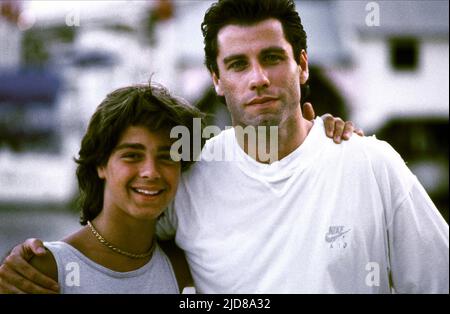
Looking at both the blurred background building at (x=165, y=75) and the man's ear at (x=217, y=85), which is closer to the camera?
the man's ear at (x=217, y=85)

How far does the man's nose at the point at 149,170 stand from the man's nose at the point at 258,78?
0.51 m

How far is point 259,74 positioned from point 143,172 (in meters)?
0.62

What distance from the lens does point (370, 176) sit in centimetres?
226

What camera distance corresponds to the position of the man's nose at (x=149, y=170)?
87.2 inches

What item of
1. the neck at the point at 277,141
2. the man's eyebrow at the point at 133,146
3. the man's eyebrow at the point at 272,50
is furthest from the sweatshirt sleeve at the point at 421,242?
the man's eyebrow at the point at 133,146

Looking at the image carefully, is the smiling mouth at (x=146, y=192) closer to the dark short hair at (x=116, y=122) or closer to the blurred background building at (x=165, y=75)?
the dark short hair at (x=116, y=122)

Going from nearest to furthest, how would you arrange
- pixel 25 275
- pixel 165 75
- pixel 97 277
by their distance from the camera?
pixel 25 275 < pixel 97 277 < pixel 165 75

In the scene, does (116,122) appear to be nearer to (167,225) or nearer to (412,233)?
(167,225)

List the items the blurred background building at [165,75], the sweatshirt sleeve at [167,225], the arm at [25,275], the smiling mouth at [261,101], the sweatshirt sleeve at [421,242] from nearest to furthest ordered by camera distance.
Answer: the arm at [25,275], the sweatshirt sleeve at [421,242], the smiling mouth at [261,101], the sweatshirt sleeve at [167,225], the blurred background building at [165,75]

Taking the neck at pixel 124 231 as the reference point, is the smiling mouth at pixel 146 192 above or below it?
above

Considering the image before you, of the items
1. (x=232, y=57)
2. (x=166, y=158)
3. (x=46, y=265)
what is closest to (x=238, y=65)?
(x=232, y=57)

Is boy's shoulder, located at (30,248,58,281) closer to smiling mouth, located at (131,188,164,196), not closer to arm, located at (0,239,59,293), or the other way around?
arm, located at (0,239,59,293)

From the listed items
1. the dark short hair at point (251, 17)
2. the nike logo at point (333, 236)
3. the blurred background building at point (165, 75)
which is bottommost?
the nike logo at point (333, 236)

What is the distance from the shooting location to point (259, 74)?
2.32m
